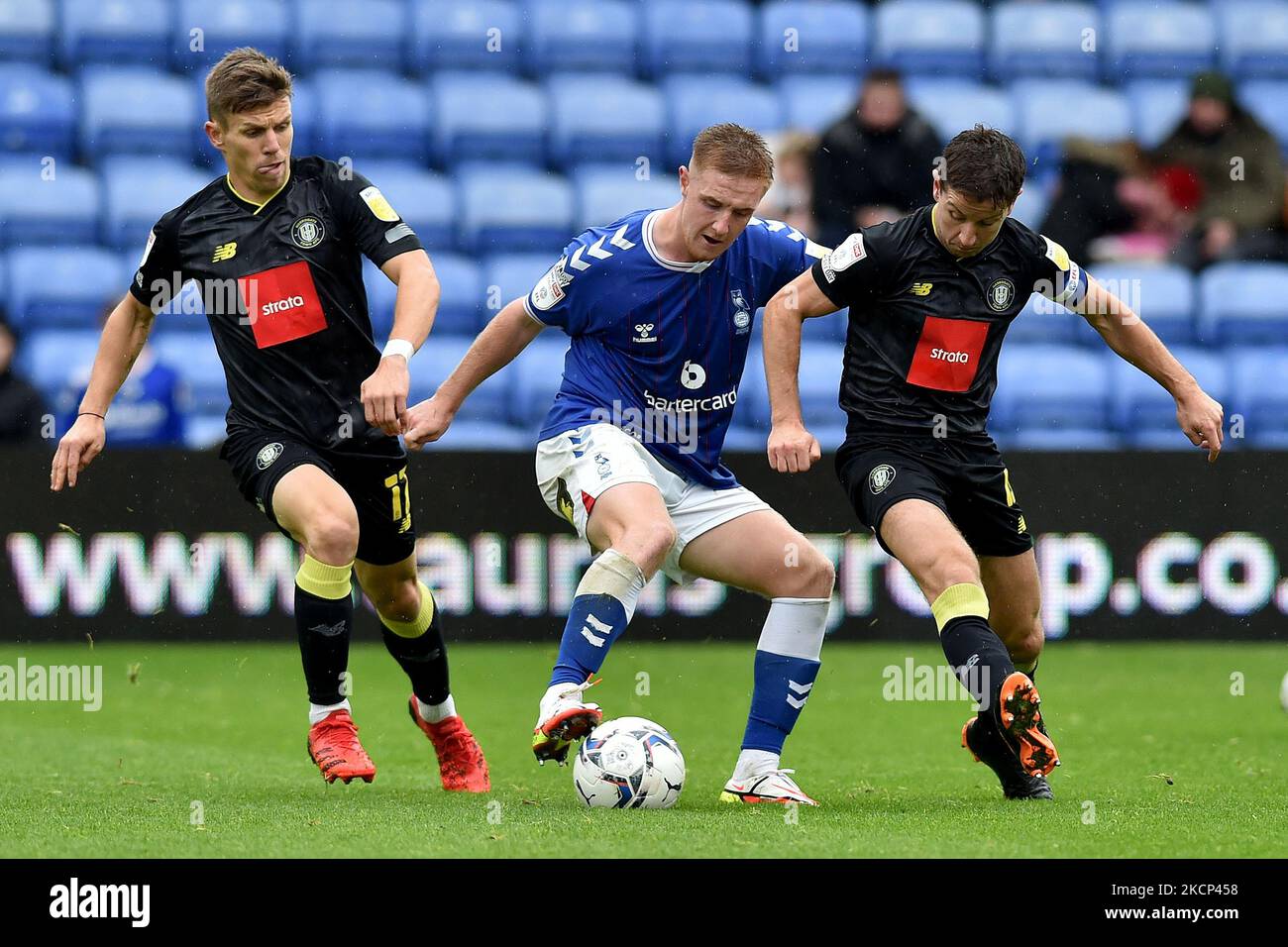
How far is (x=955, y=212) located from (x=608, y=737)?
190 centimetres

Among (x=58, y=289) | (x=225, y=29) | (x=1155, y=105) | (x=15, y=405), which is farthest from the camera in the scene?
Result: (x=1155, y=105)

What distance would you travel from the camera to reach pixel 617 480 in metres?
5.60

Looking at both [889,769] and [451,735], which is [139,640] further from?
[889,769]

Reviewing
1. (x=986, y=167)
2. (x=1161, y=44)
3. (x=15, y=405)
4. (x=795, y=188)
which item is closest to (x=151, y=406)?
(x=15, y=405)

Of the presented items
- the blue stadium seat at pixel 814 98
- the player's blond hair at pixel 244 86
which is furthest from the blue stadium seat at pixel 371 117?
the player's blond hair at pixel 244 86

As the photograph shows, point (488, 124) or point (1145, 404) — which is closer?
point (1145, 404)

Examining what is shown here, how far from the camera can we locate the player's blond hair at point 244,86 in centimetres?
574

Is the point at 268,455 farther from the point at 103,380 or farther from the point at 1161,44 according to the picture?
→ the point at 1161,44

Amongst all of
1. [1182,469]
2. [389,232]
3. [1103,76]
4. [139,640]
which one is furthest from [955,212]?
[1103,76]

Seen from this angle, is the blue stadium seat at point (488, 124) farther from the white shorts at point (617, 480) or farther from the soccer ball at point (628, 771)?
the soccer ball at point (628, 771)

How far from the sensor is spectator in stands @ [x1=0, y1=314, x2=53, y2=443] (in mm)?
10859

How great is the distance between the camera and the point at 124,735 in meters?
7.60

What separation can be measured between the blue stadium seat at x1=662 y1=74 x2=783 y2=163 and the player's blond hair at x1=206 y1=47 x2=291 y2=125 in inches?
285
